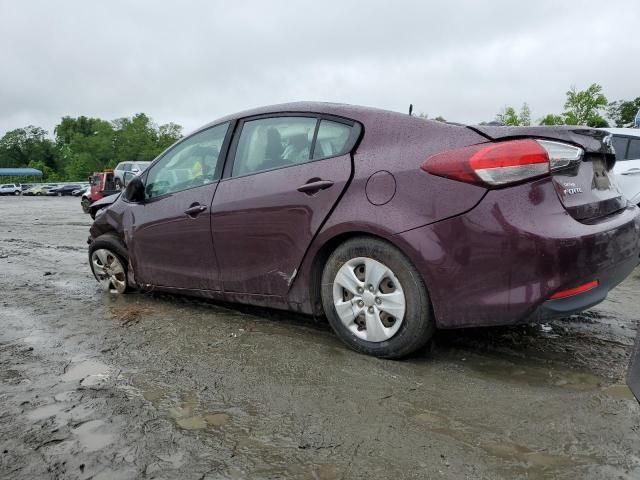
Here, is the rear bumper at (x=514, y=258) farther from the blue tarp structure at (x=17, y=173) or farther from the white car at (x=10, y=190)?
the blue tarp structure at (x=17, y=173)

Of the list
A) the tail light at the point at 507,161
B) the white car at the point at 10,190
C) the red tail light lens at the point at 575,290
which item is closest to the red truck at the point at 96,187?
the tail light at the point at 507,161

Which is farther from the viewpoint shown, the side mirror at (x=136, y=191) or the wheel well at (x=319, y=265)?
the side mirror at (x=136, y=191)

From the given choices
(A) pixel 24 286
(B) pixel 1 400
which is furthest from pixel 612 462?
(A) pixel 24 286

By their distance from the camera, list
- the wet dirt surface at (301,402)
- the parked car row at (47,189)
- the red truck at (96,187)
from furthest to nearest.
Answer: the parked car row at (47,189), the red truck at (96,187), the wet dirt surface at (301,402)

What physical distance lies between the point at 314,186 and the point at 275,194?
0.32 metres

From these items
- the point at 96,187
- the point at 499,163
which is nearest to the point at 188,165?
the point at 499,163

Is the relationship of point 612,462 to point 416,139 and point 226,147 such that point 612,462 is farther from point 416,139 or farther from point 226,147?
point 226,147

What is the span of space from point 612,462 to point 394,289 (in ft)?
4.19

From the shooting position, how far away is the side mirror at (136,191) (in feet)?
14.3

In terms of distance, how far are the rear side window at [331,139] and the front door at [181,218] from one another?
90 cm

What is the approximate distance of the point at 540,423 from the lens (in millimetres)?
2229

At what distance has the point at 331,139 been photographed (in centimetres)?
316

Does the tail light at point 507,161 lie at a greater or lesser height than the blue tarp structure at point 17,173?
lesser

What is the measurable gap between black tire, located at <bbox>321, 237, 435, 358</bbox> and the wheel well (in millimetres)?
41
